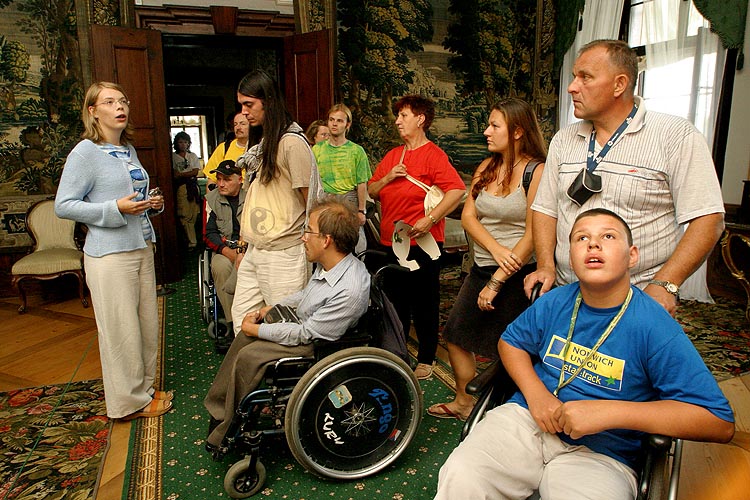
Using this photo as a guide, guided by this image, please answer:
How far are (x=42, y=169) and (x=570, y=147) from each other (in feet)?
19.5

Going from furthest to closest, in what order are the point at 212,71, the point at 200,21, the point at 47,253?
the point at 212,71
the point at 200,21
the point at 47,253

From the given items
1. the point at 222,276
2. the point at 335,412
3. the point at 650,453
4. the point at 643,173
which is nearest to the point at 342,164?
the point at 222,276

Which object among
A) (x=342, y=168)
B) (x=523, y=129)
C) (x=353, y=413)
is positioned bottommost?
(x=353, y=413)

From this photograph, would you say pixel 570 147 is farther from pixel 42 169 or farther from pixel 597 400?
pixel 42 169

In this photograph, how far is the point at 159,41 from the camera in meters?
5.84

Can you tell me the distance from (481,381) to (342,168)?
313cm

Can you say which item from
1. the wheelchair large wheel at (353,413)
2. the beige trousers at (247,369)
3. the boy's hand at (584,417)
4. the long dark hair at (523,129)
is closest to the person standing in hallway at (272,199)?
the beige trousers at (247,369)

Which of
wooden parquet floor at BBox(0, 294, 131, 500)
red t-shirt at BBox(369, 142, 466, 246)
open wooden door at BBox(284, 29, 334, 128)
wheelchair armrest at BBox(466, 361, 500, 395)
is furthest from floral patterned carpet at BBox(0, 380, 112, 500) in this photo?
open wooden door at BBox(284, 29, 334, 128)

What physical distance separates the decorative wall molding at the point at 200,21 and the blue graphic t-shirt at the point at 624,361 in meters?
5.91

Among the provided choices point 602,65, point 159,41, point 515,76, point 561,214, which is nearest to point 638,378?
point 561,214

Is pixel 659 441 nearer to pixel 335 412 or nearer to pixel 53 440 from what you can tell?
pixel 335 412

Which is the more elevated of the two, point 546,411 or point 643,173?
point 643,173

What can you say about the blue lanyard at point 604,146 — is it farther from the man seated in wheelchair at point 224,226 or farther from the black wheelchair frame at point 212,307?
the black wheelchair frame at point 212,307

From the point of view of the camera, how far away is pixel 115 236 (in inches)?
111
